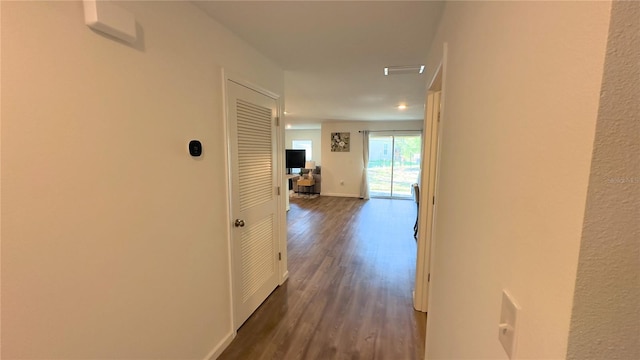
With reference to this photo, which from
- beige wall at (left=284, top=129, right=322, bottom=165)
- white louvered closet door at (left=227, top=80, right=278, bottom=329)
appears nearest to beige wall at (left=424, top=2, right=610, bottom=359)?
white louvered closet door at (left=227, top=80, right=278, bottom=329)

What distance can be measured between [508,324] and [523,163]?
344mm

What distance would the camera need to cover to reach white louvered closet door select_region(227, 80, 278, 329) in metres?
2.04

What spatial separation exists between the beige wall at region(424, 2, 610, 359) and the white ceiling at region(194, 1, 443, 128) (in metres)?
0.66

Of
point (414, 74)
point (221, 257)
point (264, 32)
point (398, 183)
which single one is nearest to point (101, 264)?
point (221, 257)

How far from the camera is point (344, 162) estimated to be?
8.16 meters

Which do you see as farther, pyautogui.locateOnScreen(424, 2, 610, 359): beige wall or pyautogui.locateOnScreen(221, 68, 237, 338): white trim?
pyautogui.locateOnScreen(221, 68, 237, 338): white trim

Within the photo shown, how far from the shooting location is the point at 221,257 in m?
1.94

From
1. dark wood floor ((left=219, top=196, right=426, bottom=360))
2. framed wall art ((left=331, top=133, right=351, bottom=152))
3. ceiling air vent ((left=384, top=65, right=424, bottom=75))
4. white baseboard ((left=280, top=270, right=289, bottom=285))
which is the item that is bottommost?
dark wood floor ((left=219, top=196, right=426, bottom=360))

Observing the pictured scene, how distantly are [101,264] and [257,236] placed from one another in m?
1.34

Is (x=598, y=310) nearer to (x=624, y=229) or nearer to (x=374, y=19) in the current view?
(x=624, y=229)

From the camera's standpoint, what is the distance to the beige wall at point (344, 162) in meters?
7.93

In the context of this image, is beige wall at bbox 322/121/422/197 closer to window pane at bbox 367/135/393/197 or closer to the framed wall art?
the framed wall art

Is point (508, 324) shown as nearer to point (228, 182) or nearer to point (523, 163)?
point (523, 163)

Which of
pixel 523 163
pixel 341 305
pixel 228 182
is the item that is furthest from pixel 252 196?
pixel 523 163
